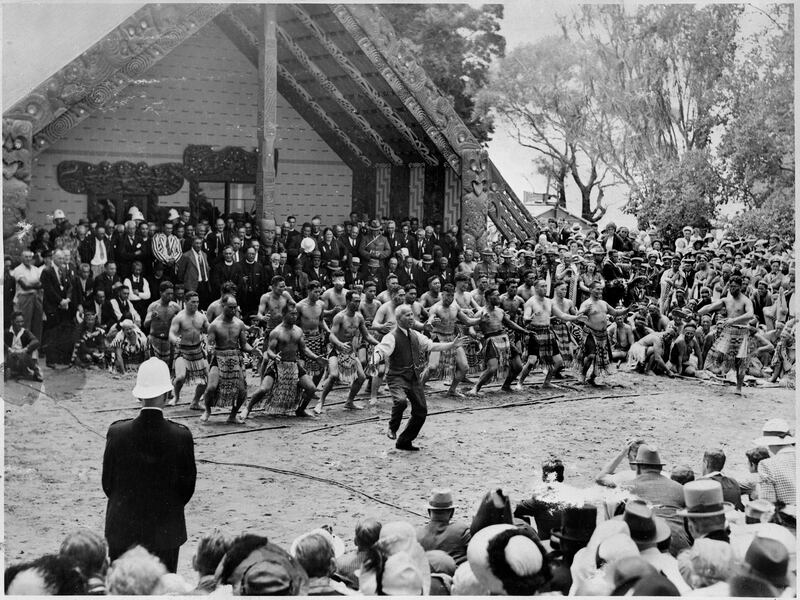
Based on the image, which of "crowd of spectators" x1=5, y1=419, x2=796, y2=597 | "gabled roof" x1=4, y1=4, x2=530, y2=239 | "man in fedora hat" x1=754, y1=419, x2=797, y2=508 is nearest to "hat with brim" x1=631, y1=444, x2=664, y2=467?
"crowd of spectators" x1=5, y1=419, x2=796, y2=597

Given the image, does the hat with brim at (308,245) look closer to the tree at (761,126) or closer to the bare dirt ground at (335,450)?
the bare dirt ground at (335,450)

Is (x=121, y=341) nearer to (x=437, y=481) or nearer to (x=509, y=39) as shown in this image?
(x=437, y=481)

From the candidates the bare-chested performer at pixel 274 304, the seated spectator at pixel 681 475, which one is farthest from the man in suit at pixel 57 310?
the seated spectator at pixel 681 475

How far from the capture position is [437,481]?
9789 millimetres

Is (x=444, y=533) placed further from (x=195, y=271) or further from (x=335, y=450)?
(x=195, y=271)

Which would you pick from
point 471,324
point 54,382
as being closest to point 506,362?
point 471,324

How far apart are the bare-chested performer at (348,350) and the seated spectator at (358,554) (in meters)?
5.60

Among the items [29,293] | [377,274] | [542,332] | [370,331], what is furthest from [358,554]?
[377,274]

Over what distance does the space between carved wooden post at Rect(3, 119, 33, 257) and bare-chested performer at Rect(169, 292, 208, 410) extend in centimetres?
Answer: 197

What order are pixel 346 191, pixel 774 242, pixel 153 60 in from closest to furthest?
pixel 153 60 < pixel 774 242 < pixel 346 191

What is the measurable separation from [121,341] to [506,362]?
512 centimetres

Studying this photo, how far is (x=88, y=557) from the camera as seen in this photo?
549cm

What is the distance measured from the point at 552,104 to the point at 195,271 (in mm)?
5114

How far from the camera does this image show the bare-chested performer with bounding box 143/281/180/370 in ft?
39.0
